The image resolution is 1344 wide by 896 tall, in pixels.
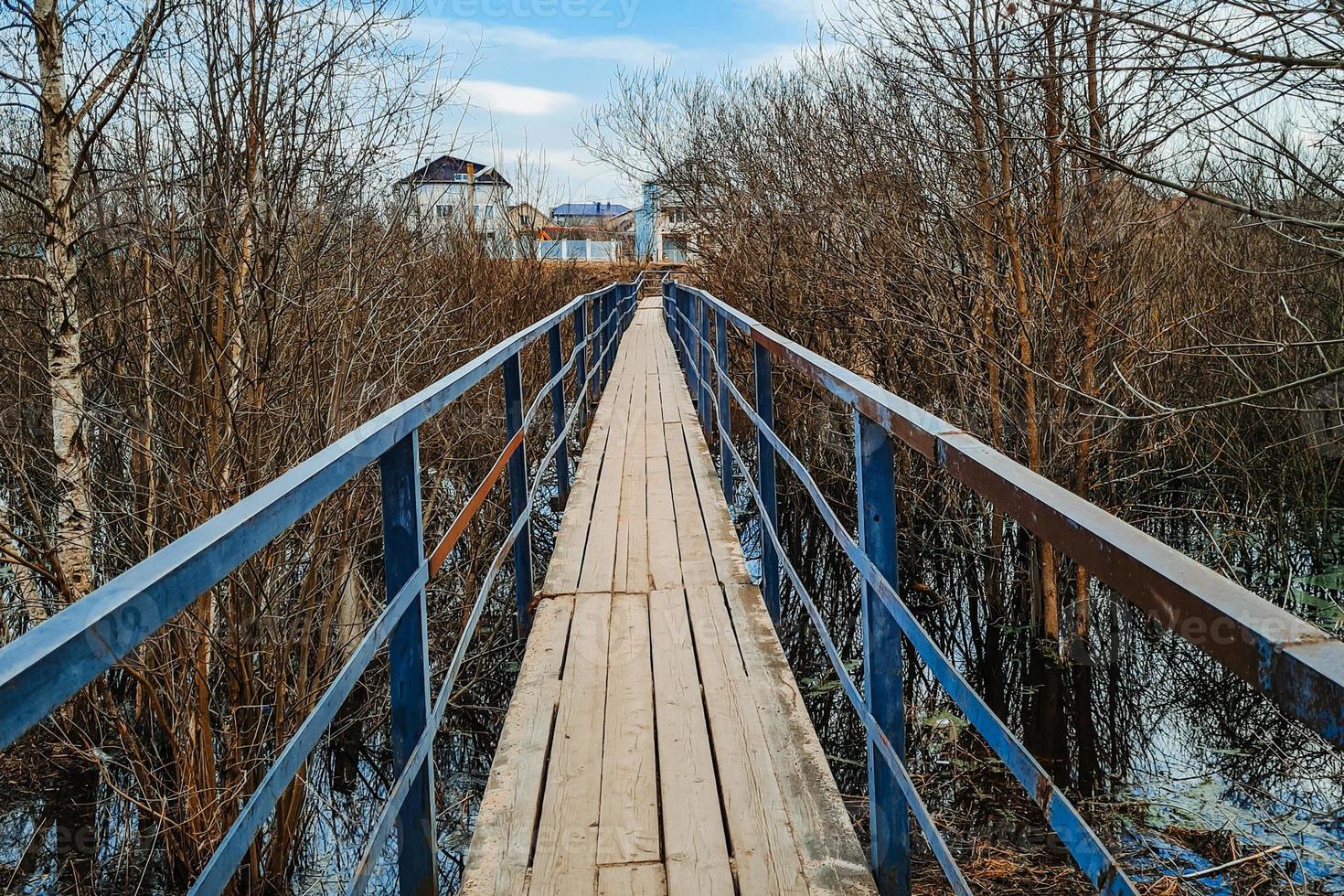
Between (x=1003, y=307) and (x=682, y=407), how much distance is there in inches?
121

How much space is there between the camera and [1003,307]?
726 cm

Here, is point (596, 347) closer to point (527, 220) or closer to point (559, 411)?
point (527, 220)

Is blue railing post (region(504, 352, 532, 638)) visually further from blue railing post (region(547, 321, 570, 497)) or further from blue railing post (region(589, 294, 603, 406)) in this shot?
blue railing post (region(589, 294, 603, 406))

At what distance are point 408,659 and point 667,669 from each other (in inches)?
52.8

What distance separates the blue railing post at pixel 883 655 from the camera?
203cm

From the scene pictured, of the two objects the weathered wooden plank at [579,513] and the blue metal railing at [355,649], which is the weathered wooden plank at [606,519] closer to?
the weathered wooden plank at [579,513]

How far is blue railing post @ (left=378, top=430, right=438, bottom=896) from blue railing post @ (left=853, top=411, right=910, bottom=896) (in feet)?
2.89

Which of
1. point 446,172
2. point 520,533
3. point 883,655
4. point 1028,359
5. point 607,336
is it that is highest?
point 446,172

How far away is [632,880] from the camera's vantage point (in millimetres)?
2068

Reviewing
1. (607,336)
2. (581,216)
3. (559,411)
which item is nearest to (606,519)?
(559,411)

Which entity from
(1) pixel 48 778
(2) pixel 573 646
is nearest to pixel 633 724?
(2) pixel 573 646

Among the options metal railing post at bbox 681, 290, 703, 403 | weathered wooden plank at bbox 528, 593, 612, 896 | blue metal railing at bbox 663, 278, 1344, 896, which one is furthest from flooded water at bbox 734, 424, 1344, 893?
blue metal railing at bbox 663, 278, 1344, 896

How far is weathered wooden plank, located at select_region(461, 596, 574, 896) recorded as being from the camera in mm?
2117

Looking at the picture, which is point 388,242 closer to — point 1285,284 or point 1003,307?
point 1003,307
